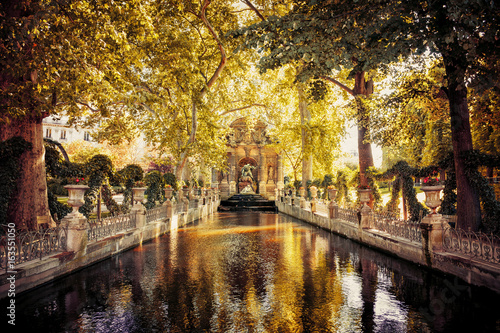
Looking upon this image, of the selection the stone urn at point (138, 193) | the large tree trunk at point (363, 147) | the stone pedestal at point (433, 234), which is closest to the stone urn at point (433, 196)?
the stone pedestal at point (433, 234)

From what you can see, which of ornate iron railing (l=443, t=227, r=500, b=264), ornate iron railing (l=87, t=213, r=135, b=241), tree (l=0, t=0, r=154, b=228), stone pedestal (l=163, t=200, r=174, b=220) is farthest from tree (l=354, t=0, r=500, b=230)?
stone pedestal (l=163, t=200, r=174, b=220)

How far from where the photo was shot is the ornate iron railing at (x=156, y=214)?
587 inches

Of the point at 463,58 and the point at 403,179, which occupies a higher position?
the point at 463,58

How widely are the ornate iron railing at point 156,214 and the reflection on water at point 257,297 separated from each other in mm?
4348

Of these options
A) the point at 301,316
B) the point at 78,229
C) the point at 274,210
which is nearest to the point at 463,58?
the point at 301,316

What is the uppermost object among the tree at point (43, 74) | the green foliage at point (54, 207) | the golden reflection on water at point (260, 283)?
the tree at point (43, 74)

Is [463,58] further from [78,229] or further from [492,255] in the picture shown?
[78,229]

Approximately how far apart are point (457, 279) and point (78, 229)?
943 cm

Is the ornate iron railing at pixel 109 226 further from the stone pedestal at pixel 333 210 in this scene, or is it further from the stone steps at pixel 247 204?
the stone steps at pixel 247 204

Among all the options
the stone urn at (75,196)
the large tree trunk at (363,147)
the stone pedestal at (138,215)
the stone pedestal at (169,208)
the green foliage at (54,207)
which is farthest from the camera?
the large tree trunk at (363,147)

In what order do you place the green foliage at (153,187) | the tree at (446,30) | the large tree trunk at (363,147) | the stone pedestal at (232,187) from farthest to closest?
the stone pedestal at (232,187)
the green foliage at (153,187)
the large tree trunk at (363,147)
the tree at (446,30)

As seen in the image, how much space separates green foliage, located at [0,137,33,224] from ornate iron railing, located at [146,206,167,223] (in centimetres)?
557

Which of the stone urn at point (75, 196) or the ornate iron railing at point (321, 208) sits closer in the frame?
the stone urn at point (75, 196)

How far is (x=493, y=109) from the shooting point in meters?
13.0
